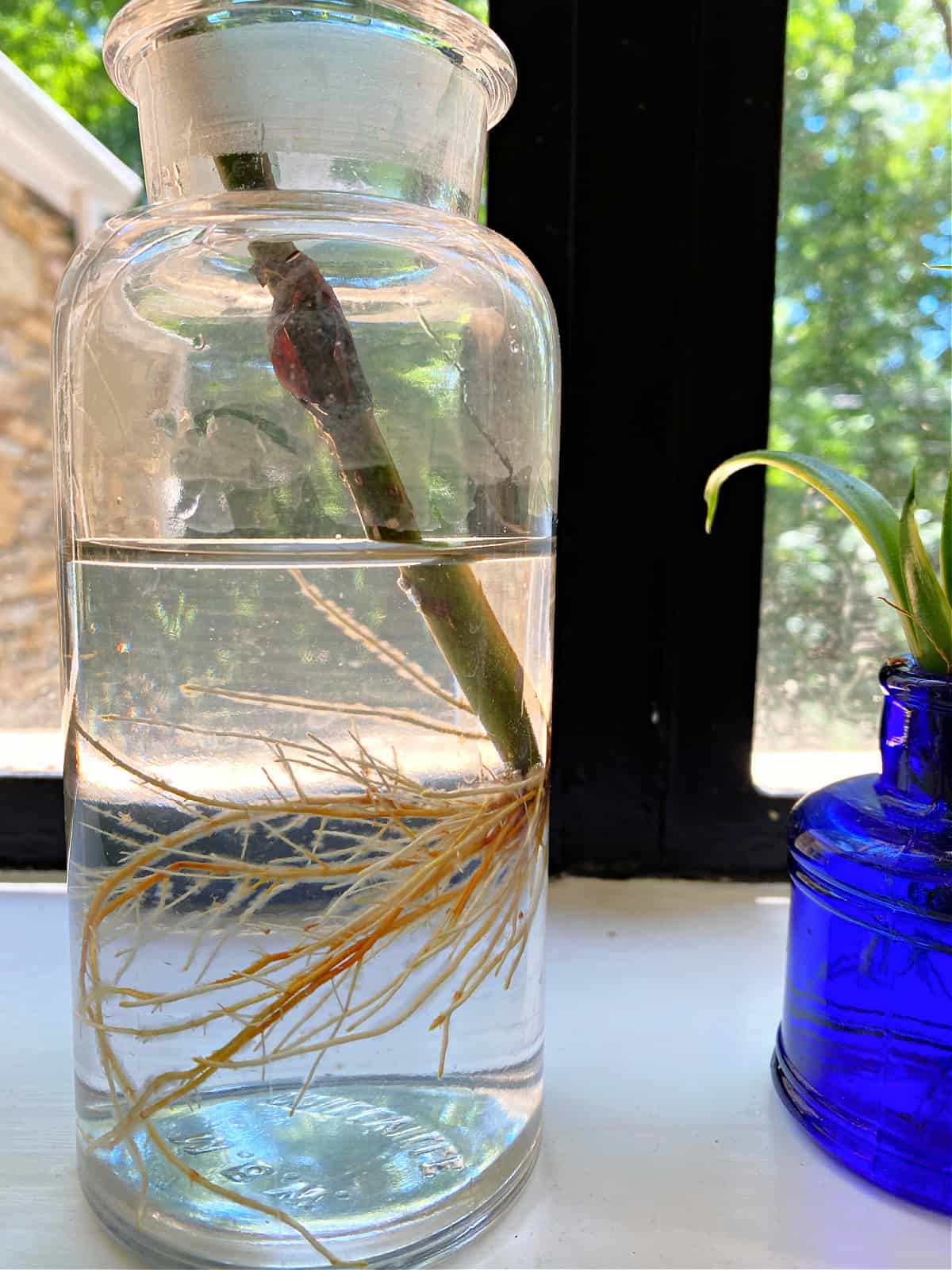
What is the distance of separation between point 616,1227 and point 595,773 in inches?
14.6

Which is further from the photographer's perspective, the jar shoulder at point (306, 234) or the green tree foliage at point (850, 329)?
the green tree foliage at point (850, 329)

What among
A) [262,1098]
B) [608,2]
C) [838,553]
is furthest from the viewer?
[838,553]

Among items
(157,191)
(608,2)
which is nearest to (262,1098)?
(157,191)

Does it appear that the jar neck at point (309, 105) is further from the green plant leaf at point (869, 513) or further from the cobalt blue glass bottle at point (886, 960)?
the cobalt blue glass bottle at point (886, 960)

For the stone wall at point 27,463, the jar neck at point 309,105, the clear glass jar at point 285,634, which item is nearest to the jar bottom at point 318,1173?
the clear glass jar at point 285,634

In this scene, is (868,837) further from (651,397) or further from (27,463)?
(27,463)

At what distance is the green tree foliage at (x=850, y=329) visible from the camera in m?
0.69

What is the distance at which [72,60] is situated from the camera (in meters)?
0.70

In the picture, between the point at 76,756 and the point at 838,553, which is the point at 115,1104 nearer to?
the point at 76,756

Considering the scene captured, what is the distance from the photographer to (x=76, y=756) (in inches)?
15.3

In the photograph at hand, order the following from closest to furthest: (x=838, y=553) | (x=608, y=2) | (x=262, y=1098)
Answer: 1. (x=262, y=1098)
2. (x=608, y=2)
3. (x=838, y=553)

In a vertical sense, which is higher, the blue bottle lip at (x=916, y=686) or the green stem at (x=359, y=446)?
the green stem at (x=359, y=446)

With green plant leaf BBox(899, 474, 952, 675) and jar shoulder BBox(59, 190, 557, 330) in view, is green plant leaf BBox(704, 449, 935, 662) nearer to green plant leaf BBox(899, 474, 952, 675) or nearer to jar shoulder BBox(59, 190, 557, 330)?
green plant leaf BBox(899, 474, 952, 675)

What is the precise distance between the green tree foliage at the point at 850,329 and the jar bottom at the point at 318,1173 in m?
0.48
